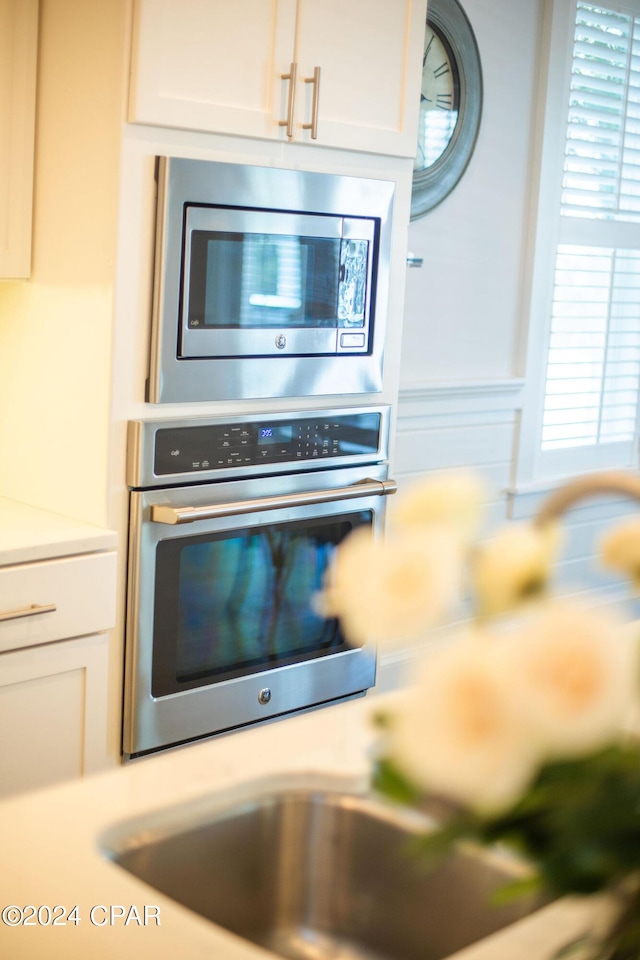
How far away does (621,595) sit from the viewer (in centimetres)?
434

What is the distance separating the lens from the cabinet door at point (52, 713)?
80.1 inches

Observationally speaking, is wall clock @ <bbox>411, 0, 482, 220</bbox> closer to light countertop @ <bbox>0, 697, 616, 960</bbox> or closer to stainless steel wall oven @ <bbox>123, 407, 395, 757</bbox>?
stainless steel wall oven @ <bbox>123, 407, 395, 757</bbox>

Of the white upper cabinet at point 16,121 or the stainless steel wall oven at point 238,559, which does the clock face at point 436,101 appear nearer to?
the stainless steel wall oven at point 238,559

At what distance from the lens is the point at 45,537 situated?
6.78ft

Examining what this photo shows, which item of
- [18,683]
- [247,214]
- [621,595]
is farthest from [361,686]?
[621,595]

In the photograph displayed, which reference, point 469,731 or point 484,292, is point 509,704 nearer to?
point 469,731

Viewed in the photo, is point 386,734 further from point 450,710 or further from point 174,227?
point 174,227

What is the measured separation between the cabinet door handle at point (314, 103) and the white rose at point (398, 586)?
190 centimetres

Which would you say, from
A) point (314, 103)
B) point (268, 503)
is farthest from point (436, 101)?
point (268, 503)

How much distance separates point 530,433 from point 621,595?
94cm

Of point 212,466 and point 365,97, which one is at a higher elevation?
point 365,97

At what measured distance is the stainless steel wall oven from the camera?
2178mm

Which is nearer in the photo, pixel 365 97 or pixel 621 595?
pixel 365 97

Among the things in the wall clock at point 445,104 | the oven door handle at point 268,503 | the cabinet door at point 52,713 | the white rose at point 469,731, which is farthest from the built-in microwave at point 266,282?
the white rose at point 469,731
